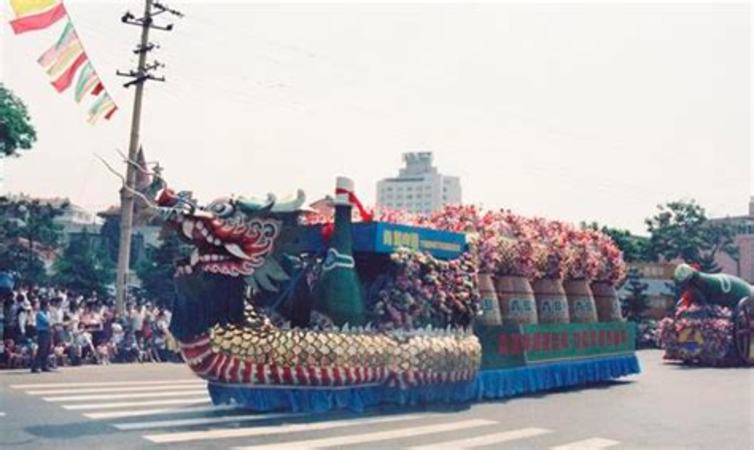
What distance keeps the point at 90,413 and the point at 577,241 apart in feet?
33.3

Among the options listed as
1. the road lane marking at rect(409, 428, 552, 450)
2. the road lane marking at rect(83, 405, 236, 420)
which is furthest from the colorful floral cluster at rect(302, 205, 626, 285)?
the road lane marking at rect(409, 428, 552, 450)

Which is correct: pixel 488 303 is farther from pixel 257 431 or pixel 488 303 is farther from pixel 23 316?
pixel 23 316

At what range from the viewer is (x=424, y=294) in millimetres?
11953

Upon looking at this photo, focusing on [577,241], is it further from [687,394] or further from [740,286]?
[740,286]

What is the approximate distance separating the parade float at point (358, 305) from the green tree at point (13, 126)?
19936 mm

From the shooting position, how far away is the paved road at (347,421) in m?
8.70

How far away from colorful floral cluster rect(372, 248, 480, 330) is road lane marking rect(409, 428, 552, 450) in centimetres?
241

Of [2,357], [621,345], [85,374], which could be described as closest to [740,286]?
[621,345]

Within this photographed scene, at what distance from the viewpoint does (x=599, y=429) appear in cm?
1045

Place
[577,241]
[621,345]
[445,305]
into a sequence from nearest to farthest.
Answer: [445,305], [577,241], [621,345]

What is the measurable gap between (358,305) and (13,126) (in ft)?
71.5

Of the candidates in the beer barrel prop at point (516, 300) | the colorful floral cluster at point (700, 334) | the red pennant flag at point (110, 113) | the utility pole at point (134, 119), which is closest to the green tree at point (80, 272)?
the utility pole at point (134, 119)

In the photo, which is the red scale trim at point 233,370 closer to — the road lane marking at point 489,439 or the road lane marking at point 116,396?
the road lane marking at point 116,396

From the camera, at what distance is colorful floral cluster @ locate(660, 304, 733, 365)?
884 inches
